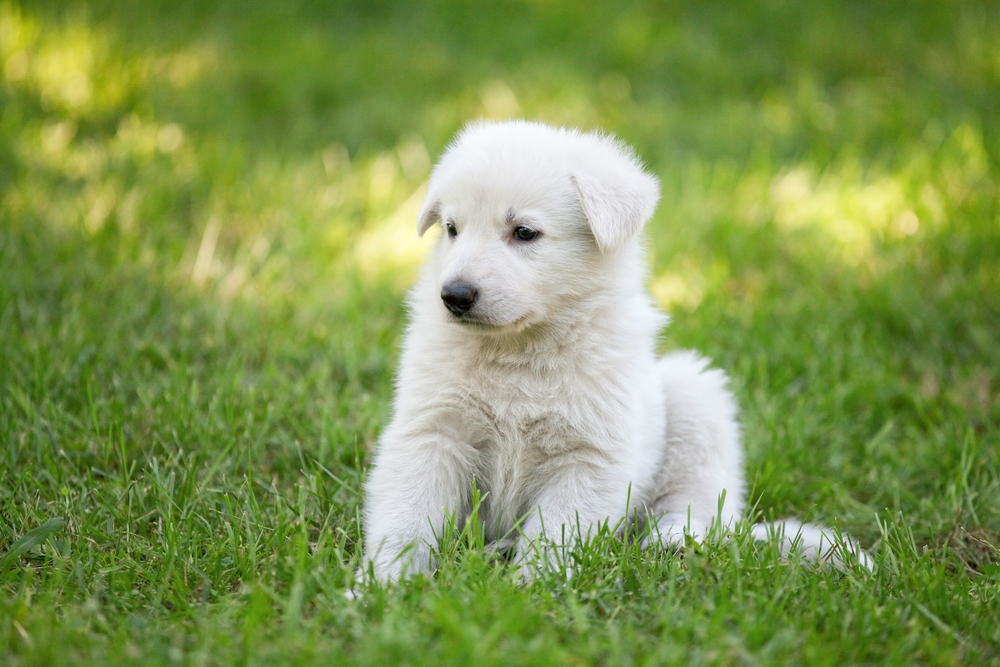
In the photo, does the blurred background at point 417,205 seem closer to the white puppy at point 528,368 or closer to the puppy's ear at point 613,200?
the white puppy at point 528,368

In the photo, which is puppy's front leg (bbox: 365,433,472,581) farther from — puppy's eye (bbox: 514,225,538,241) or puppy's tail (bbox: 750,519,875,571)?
puppy's tail (bbox: 750,519,875,571)

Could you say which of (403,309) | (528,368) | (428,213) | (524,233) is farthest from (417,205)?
(528,368)

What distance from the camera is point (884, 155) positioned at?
615 cm

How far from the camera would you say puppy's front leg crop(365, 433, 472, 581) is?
2.54 m

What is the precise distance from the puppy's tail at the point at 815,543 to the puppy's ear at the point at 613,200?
0.99m

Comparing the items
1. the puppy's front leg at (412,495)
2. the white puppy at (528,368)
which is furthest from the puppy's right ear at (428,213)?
the puppy's front leg at (412,495)

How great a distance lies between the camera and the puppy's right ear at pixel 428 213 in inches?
115

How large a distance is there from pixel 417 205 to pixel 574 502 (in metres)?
3.21

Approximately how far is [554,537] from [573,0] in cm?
757

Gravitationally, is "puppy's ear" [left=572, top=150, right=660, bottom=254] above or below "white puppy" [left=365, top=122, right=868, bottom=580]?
above

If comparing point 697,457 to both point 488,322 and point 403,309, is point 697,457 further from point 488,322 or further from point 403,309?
point 403,309

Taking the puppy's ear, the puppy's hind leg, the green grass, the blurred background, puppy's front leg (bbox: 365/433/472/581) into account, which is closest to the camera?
the green grass

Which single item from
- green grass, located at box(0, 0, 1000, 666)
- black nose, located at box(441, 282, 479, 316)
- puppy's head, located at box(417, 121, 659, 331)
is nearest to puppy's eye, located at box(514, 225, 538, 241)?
puppy's head, located at box(417, 121, 659, 331)

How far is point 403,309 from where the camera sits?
4.60 meters
